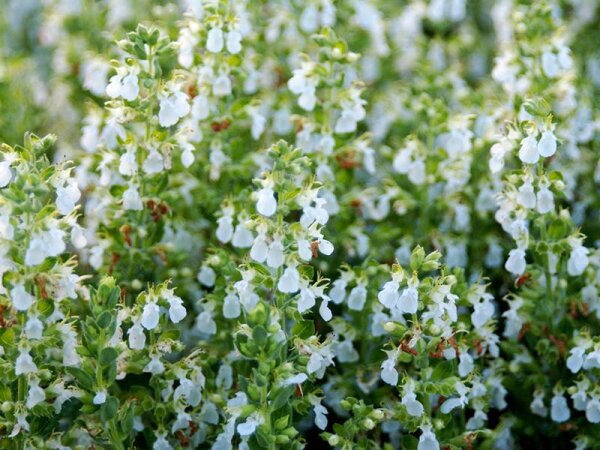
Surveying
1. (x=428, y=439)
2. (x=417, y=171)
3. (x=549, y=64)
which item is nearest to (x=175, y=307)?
(x=428, y=439)

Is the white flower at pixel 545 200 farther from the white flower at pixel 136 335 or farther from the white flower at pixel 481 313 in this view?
the white flower at pixel 136 335

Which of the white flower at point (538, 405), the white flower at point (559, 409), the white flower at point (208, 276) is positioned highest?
the white flower at point (208, 276)

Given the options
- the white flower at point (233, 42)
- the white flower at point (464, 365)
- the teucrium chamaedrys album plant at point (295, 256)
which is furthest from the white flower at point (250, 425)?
the white flower at point (233, 42)

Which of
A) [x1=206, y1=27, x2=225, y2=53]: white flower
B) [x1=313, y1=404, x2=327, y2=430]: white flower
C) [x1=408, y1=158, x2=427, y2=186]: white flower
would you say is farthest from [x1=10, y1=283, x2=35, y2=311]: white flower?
[x1=408, y1=158, x2=427, y2=186]: white flower

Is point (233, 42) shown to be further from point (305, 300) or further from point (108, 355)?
point (108, 355)

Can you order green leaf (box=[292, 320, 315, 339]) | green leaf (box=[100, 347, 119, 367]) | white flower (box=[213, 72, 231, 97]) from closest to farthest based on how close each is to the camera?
green leaf (box=[100, 347, 119, 367])
green leaf (box=[292, 320, 315, 339])
white flower (box=[213, 72, 231, 97])

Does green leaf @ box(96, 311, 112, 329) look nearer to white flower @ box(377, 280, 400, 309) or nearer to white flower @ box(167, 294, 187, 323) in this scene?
white flower @ box(167, 294, 187, 323)
